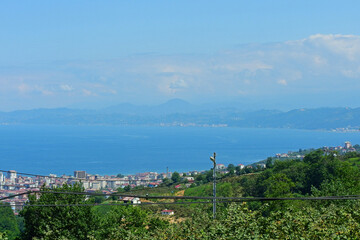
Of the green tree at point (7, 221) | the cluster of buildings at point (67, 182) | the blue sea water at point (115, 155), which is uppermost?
the blue sea water at point (115, 155)

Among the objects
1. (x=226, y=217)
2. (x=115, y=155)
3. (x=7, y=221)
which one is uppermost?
(x=115, y=155)

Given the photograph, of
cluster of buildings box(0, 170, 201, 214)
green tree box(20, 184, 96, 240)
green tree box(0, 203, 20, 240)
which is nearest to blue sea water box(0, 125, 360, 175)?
cluster of buildings box(0, 170, 201, 214)

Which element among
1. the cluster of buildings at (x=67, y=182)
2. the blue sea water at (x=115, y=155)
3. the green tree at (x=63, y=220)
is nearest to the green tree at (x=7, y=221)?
the cluster of buildings at (x=67, y=182)

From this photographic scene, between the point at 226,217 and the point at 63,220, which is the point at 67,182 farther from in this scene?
the point at 226,217

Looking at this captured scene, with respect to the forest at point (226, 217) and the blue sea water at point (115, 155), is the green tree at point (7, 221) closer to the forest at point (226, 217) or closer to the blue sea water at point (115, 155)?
the forest at point (226, 217)

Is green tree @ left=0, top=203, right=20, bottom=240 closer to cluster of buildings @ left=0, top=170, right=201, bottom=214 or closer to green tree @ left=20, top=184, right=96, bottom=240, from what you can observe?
cluster of buildings @ left=0, top=170, right=201, bottom=214

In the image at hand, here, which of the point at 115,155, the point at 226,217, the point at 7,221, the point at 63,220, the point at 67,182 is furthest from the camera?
the point at 115,155

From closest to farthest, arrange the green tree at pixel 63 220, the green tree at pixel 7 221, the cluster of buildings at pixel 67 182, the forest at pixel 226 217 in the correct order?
the forest at pixel 226 217 → the green tree at pixel 63 220 → the green tree at pixel 7 221 → the cluster of buildings at pixel 67 182

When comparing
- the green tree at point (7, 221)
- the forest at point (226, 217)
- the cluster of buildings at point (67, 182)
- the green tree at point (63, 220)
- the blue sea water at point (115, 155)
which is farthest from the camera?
the blue sea water at point (115, 155)

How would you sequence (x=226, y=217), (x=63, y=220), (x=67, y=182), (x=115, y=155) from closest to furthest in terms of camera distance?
(x=226, y=217) < (x=63, y=220) < (x=67, y=182) < (x=115, y=155)

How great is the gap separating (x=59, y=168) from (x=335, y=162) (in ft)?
267

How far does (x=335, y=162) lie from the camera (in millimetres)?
41938

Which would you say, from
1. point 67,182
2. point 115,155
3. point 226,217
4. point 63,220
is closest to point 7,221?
point 67,182

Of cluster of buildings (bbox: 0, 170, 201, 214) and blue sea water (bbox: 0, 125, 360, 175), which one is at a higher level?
blue sea water (bbox: 0, 125, 360, 175)
